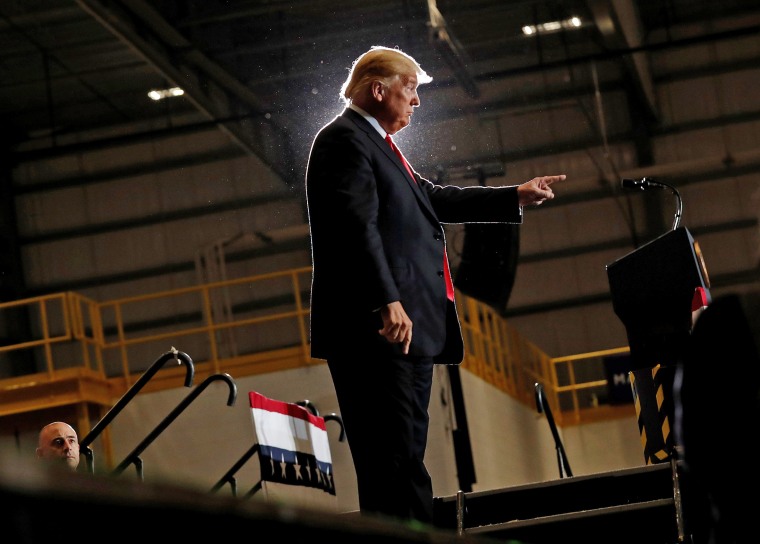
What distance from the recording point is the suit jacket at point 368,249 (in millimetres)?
2479

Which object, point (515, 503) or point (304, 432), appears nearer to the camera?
point (515, 503)

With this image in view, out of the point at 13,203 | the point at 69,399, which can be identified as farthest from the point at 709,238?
the point at 13,203

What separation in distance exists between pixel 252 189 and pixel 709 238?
14.9ft

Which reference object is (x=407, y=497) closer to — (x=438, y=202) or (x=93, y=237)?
(x=438, y=202)

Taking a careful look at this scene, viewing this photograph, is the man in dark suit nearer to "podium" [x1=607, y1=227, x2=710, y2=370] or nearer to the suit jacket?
the suit jacket

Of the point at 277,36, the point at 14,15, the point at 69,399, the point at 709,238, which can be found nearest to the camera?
the point at 69,399

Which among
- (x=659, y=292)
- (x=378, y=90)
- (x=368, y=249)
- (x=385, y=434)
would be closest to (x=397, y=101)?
(x=378, y=90)

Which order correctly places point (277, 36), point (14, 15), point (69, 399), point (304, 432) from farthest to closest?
point (14, 15) → point (277, 36) → point (69, 399) → point (304, 432)

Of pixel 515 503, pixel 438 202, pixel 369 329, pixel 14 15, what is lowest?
pixel 515 503

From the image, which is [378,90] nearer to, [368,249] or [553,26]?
[368,249]

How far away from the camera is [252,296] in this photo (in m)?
13.4

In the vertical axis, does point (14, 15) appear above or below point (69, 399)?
above

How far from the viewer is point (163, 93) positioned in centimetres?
1206

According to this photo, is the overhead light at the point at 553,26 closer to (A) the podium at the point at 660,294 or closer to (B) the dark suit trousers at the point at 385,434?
(A) the podium at the point at 660,294
